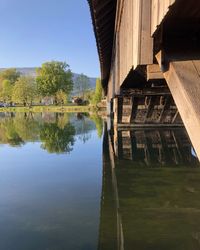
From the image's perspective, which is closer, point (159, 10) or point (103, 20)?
point (159, 10)

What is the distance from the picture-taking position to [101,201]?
20.5 ft

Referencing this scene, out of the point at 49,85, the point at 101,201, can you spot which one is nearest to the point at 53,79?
the point at 49,85

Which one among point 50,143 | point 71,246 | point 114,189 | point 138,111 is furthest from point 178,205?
point 138,111

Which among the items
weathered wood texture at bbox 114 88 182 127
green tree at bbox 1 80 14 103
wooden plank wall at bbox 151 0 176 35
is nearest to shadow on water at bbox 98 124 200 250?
wooden plank wall at bbox 151 0 176 35

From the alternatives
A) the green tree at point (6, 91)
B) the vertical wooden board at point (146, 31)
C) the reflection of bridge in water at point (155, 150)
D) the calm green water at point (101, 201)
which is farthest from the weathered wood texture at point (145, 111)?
the green tree at point (6, 91)

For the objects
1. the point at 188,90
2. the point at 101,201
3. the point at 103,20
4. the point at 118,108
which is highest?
the point at 103,20

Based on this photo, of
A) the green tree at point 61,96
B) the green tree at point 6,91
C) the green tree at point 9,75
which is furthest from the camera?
the green tree at point 9,75

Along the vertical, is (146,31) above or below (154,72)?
above

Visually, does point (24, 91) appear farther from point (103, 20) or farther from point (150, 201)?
point (150, 201)

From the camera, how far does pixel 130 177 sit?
26.3 feet

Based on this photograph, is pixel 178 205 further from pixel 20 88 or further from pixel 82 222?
pixel 20 88

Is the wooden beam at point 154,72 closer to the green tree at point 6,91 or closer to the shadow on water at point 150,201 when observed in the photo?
the shadow on water at point 150,201

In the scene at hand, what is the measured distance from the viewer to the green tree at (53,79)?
76.8 m

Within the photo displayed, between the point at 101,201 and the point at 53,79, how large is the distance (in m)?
72.1
